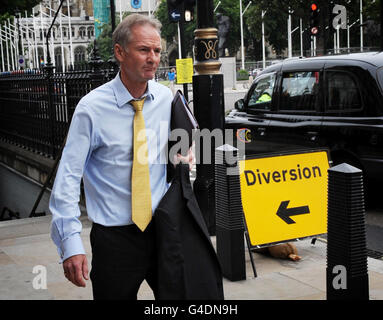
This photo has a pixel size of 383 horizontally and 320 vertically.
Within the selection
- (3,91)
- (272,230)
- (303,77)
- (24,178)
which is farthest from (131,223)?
(3,91)

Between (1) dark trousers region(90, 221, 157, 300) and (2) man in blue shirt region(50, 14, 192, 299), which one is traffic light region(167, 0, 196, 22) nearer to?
(2) man in blue shirt region(50, 14, 192, 299)

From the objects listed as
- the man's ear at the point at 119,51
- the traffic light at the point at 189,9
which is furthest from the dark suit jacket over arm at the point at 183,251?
the traffic light at the point at 189,9

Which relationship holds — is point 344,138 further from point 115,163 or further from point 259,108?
point 115,163

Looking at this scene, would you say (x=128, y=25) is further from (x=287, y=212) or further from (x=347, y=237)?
(x=287, y=212)

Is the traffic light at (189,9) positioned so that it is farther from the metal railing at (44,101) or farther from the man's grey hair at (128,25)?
the man's grey hair at (128,25)

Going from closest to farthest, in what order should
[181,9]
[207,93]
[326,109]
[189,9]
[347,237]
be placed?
[347,237] → [207,93] → [326,109] → [189,9] → [181,9]

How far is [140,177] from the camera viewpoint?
2.79 metres

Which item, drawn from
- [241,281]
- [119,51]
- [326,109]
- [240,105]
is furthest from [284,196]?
[240,105]

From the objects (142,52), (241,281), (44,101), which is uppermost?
(142,52)

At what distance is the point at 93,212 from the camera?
2.85m

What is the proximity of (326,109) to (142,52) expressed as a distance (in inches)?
222

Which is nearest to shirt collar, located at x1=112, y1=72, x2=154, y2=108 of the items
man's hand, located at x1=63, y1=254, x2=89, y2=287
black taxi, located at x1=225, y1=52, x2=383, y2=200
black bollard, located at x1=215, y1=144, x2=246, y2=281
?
man's hand, located at x1=63, y1=254, x2=89, y2=287

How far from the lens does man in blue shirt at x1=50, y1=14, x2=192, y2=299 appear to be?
2744 mm
